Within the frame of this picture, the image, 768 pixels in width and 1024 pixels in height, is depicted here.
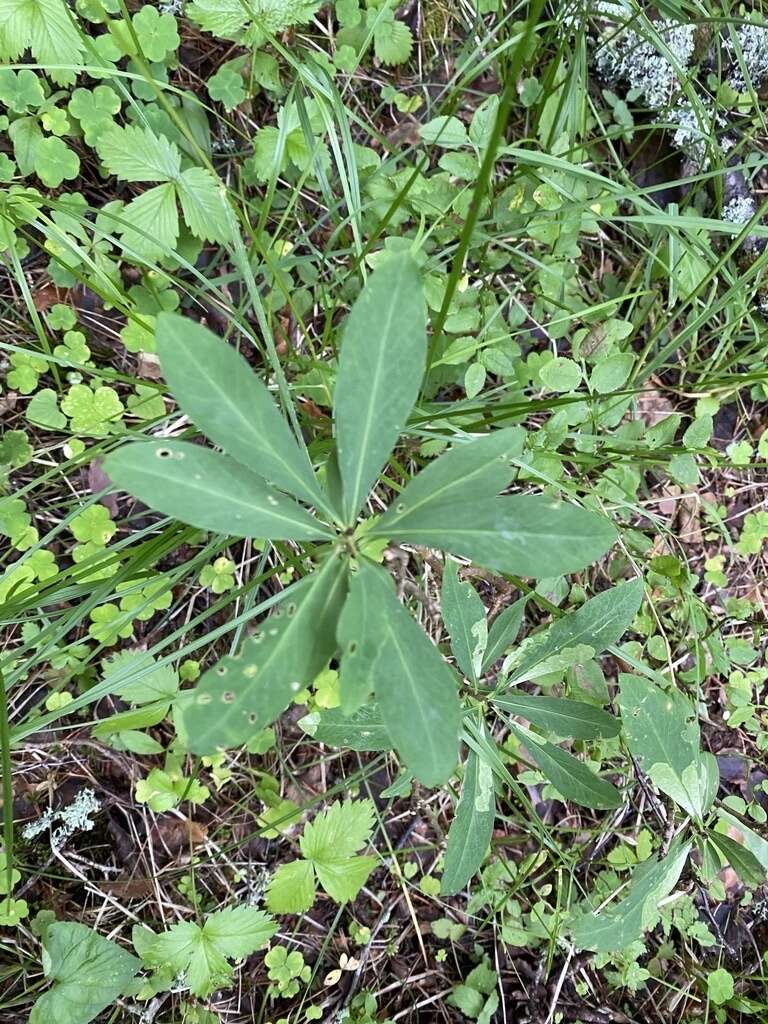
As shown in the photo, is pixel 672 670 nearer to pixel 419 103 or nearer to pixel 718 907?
pixel 718 907

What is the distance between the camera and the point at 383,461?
1.13 meters

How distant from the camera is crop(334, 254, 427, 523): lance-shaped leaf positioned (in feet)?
3.48

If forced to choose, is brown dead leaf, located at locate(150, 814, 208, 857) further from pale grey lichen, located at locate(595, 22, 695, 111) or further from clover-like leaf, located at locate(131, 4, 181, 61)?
pale grey lichen, located at locate(595, 22, 695, 111)

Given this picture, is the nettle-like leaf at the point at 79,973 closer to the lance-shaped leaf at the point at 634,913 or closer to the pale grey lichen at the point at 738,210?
the lance-shaped leaf at the point at 634,913

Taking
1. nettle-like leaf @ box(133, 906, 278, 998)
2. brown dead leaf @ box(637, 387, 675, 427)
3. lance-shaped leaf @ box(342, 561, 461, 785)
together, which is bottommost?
nettle-like leaf @ box(133, 906, 278, 998)

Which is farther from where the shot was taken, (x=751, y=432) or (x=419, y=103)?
(x=751, y=432)

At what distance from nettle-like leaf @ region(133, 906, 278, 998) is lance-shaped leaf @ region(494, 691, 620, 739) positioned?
89 centimetres

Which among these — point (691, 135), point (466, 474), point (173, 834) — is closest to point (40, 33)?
point (466, 474)

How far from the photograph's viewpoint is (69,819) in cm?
198

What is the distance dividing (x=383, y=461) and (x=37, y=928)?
5.66 feet

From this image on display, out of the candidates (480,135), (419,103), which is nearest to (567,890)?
(480,135)

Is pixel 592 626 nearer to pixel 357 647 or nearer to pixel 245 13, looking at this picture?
pixel 357 647

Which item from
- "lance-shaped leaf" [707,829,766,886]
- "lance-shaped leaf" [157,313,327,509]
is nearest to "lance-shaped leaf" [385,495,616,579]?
"lance-shaped leaf" [157,313,327,509]

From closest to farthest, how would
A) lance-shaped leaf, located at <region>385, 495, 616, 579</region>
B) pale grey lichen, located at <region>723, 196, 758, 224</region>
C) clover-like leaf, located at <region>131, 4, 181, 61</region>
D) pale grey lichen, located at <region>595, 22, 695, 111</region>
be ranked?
lance-shaped leaf, located at <region>385, 495, 616, 579</region> < clover-like leaf, located at <region>131, 4, 181, 61</region> < pale grey lichen, located at <region>595, 22, 695, 111</region> < pale grey lichen, located at <region>723, 196, 758, 224</region>
